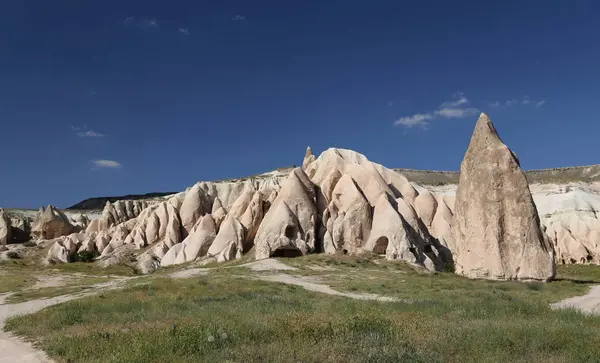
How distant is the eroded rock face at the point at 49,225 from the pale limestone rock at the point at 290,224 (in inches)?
1848

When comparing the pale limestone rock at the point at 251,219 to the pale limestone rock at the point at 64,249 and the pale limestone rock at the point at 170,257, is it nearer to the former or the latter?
the pale limestone rock at the point at 170,257

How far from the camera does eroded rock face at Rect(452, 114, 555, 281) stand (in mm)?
25203

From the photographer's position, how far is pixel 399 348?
8656 mm

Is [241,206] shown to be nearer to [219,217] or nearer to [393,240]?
[219,217]

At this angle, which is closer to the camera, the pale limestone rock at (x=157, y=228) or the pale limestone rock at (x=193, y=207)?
the pale limestone rock at (x=157, y=228)

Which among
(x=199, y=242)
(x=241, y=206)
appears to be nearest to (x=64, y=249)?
(x=199, y=242)

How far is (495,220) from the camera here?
26.0 metres

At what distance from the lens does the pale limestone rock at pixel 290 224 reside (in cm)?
3844

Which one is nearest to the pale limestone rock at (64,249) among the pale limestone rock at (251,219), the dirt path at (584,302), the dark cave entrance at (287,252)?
the pale limestone rock at (251,219)

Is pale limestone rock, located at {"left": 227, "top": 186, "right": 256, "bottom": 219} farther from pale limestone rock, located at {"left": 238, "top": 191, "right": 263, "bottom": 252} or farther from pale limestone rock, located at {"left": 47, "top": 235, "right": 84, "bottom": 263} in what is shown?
pale limestone rock, located at {"left": 47, "top": 235, "right": 84, "bottom": 263}

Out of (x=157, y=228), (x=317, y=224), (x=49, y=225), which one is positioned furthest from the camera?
(x=49, y=225)

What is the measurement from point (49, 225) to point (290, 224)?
166ft

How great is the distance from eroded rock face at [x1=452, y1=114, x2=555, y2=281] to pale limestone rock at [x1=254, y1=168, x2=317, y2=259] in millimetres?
14251

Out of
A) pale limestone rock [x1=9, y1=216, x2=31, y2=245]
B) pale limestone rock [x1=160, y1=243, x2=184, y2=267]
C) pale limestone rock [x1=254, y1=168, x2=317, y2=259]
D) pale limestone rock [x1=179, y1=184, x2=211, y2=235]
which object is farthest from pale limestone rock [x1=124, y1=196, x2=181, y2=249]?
pale limestone rock [x1=9, y1=216, x2=31, y2=245]
